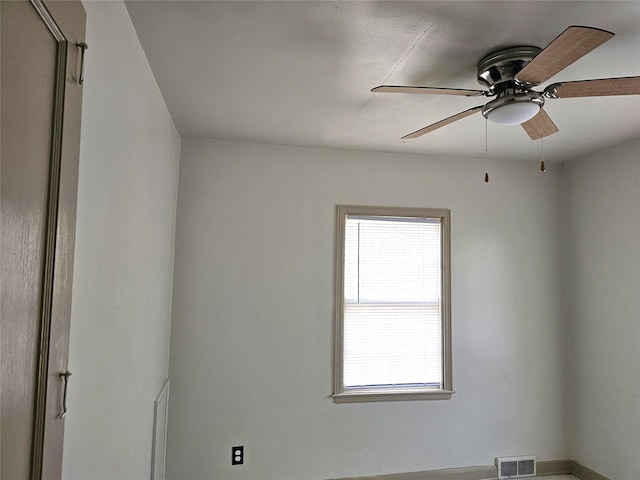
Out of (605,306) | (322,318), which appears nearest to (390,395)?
(322,318)

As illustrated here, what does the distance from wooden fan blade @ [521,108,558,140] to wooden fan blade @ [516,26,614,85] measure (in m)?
0.36

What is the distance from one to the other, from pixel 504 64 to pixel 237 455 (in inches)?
118

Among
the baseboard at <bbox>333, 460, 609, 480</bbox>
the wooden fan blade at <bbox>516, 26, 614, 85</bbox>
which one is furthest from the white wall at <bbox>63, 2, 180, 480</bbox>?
the baseboard at <bbox>333, 460, 609, 480</bbox>

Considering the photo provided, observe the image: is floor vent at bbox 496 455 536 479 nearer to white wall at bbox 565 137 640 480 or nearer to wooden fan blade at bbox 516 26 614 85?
white wall at bbox 565 137 640 480

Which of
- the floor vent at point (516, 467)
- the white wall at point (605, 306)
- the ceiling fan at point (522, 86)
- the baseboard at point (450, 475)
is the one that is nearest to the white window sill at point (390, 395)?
the baseboard at point (450, 475)

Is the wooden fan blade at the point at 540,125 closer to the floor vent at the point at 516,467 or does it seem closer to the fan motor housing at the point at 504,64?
the fan motor housing at the point at 504,64

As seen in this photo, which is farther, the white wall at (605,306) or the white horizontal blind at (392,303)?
the white horizontal blind at (392,303)

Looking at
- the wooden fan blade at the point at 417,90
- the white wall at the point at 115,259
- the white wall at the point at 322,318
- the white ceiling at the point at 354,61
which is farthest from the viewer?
the white wall at the point at 322,318

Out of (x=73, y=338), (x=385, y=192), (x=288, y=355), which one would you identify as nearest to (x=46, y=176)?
(x=73, y=338)

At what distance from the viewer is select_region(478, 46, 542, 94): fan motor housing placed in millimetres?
1799

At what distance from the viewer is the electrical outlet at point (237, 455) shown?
3135 millimetres

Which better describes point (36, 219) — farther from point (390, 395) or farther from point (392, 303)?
point (390, 395)

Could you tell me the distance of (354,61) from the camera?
1.95m

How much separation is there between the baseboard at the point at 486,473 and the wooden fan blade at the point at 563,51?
116 inches
